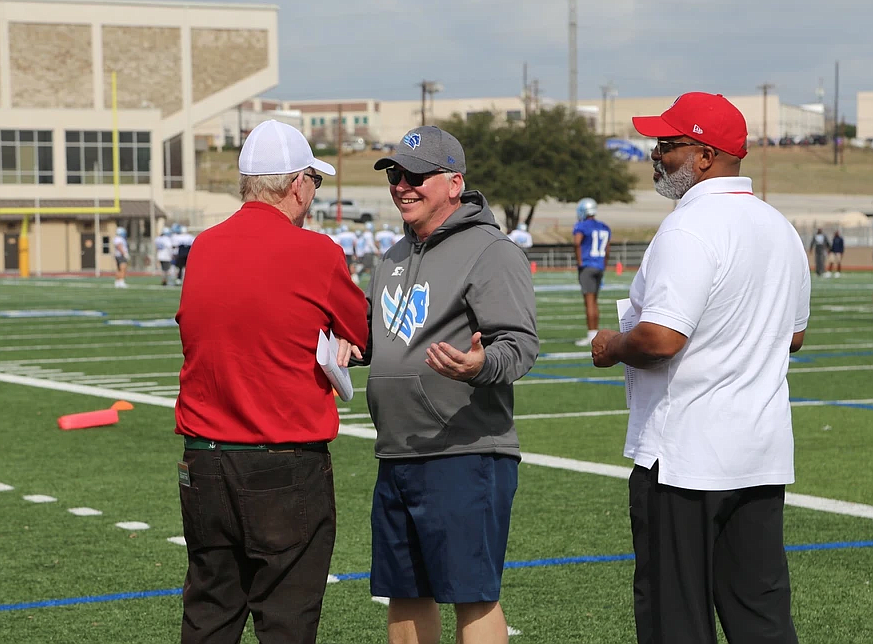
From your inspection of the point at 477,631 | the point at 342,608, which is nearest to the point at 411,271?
the point at 477,631

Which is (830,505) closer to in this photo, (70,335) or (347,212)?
(70,335)

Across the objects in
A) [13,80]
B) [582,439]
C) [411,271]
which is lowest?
[582,439]

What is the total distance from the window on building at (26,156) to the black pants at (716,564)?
6993cm

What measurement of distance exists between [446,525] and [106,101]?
7626cm

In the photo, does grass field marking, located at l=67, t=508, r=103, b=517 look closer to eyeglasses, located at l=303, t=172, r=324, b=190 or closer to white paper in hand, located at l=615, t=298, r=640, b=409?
eyeglasses, located at l=303, t=172, r=324, b=190

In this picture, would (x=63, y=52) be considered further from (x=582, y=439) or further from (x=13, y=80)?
(x=582, y=439)

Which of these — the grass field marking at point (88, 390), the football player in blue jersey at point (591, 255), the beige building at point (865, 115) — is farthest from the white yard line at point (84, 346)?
the beige building at point (865, 115)

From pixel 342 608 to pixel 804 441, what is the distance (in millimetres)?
5595

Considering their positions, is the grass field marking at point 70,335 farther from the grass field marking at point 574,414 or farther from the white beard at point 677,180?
the white beard at point 677,180

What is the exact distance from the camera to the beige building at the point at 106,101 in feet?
220

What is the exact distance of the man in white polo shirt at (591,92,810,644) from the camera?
3928 millimetres

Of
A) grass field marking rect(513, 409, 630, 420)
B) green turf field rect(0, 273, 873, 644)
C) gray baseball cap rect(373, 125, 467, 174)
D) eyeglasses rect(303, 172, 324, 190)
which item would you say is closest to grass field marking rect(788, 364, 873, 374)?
green turf field rect(0, 273, 873, 644)

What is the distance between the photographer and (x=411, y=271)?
4484mm

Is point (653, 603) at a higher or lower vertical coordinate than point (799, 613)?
higher
